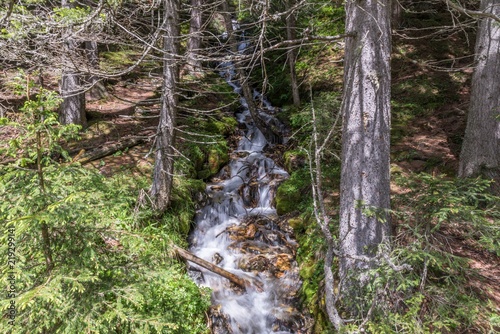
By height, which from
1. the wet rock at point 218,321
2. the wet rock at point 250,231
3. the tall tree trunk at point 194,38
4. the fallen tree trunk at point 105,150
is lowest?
the wet rock at point 218,321

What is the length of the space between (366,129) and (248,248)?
365 centimetres

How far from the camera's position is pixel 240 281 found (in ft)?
17.1

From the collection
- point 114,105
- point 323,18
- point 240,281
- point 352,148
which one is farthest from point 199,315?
point 323,18

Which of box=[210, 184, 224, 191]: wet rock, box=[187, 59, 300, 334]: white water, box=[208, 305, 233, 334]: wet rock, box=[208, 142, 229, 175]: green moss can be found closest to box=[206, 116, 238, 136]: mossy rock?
box=[187, 59, 300, 334]: white water

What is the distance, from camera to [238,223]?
6594 millimetres

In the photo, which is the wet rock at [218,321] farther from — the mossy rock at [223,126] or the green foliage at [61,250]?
the mossy rock at [223,126]

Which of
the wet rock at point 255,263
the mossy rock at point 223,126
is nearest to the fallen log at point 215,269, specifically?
the wet rock at point 255,263

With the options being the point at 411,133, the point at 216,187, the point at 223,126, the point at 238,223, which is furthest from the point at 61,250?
the point at 411,133

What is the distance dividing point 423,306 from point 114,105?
9.68m

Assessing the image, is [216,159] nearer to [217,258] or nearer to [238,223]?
[238,223]

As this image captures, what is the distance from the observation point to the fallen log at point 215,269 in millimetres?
5129

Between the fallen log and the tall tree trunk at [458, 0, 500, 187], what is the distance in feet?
14.0

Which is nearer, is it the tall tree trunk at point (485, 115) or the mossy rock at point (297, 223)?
the tall tree trunk at point (485, 115)

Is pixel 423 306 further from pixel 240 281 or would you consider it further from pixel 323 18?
pixel 323 18
